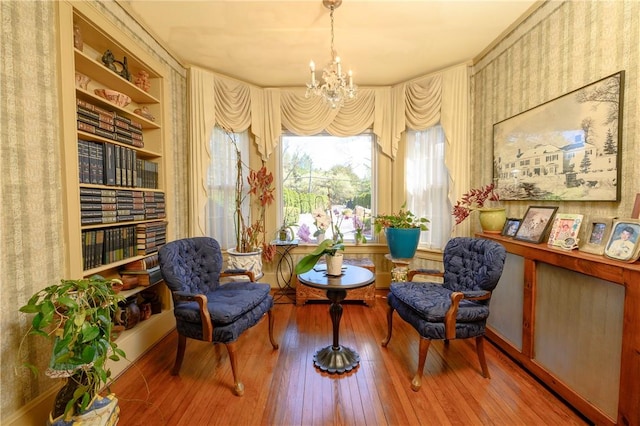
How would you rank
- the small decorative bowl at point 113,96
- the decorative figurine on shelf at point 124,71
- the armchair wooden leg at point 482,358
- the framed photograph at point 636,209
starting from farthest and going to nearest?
the decorative figurine on shelf at point 124,71
the small decorative bowl at point 113,96
the armchair wooden leg at point 482,358
the framed photograph at point 636,209

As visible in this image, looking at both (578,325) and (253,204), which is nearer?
(578,325)

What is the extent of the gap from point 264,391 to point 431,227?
2591 mm

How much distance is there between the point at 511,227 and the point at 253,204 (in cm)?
286

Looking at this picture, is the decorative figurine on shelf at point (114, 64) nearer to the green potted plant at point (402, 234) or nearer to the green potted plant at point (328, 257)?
the green potted plant at point (328, 257)

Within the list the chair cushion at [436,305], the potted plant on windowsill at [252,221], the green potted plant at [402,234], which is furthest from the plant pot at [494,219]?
the potted plant on windowsill at [252,221]

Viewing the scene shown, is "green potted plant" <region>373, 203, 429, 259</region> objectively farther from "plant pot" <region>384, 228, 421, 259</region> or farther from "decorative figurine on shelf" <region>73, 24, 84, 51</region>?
"decorative figurine on shelf" <region>73, 24, 84, 51</region>

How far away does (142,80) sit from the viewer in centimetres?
232

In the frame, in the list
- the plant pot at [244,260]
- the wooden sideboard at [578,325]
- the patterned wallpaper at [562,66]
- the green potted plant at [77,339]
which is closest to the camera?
the green potted plant at [77,339]

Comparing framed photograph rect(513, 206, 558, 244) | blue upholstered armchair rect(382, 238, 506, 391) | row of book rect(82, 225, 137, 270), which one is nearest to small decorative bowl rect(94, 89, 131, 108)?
row of book rect(82, 225, 137, 270)

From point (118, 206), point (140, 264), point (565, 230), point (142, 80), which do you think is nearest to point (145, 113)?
point (142, 80)

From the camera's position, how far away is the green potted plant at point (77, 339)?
115cm

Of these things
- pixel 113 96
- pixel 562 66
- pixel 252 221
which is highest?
pixel 562 66

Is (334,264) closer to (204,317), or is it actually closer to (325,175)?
(204,317)

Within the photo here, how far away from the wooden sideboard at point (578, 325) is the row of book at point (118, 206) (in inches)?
121
